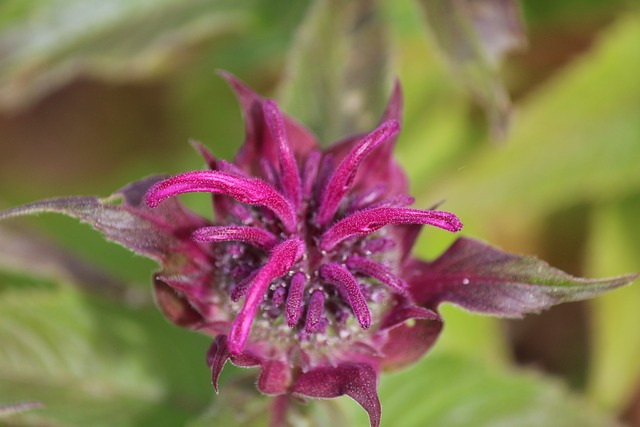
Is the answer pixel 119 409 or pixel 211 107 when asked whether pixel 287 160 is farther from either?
pixel 211 107

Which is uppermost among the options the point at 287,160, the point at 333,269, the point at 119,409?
the point at 287,160

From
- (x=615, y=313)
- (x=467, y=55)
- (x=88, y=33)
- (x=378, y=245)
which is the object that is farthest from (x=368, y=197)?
(x=615, y=313)

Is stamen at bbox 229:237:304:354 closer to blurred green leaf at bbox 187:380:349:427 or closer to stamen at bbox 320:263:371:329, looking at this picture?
stamen at bbox 320:263:371:329

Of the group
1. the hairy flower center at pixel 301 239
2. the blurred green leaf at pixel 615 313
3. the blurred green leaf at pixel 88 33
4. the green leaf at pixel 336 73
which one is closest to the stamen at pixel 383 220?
the hairy flower center at pixel 301 239

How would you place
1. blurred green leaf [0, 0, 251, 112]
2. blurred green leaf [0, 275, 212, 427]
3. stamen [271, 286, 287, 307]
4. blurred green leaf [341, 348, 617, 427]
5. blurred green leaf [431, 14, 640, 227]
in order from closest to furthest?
1. stamen [271, 286, 287, 307]
2. blurred green leaf [0, 275, 212, 427]
3. blurred green leaf [341, 348, 617, 427]
4. blurred green leaf [0, 0, 251, 112]
5. blurred green leaf [431, 14, 640, 227]

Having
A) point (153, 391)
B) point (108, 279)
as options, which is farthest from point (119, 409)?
point (108, 279)

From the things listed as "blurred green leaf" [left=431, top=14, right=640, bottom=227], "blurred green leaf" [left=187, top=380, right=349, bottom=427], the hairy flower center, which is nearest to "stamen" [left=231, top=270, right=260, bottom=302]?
the hairy flower center
